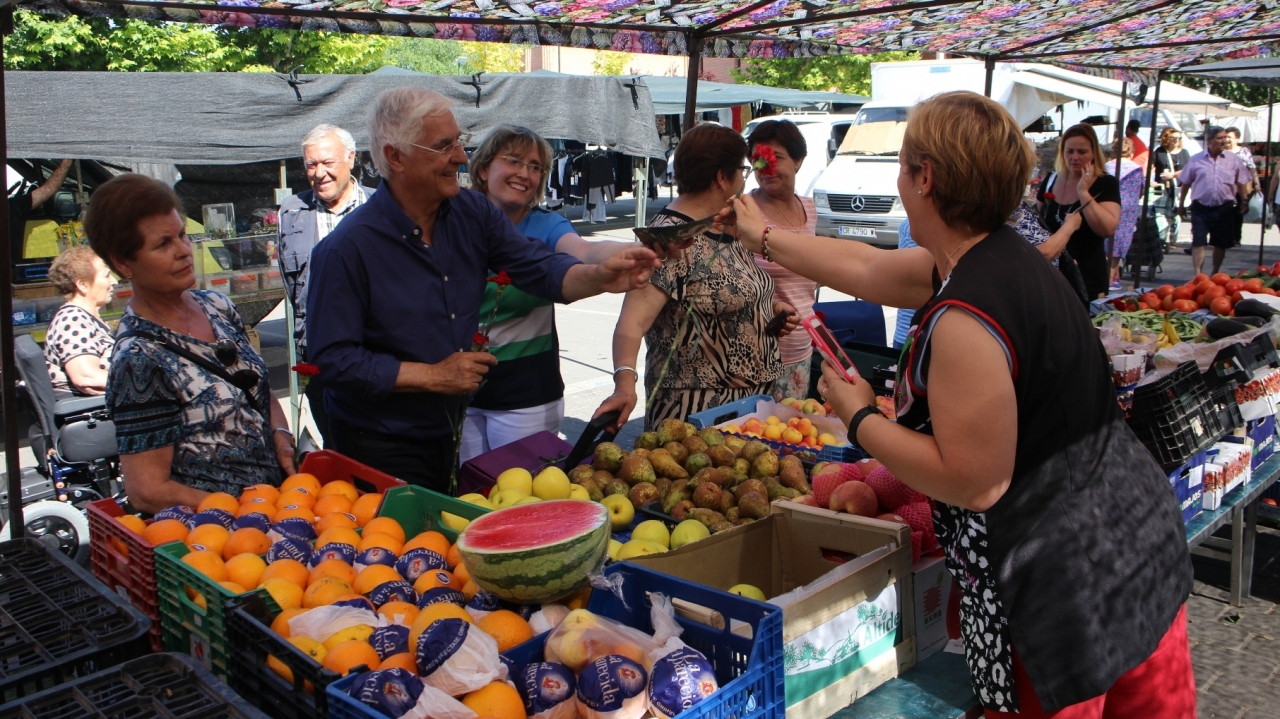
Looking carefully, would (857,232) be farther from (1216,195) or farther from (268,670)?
(268,670)

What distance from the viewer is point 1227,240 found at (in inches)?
505

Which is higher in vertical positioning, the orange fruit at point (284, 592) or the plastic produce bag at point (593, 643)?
the plastic produce bag at point (593, 643)

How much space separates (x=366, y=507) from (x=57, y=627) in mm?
750

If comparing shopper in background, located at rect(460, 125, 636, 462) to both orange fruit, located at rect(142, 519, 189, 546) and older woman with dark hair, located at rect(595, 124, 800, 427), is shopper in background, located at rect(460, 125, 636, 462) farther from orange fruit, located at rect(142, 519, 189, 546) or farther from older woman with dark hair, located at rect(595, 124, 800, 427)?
orange fruit, located at rect(142, 519, 189, 546)

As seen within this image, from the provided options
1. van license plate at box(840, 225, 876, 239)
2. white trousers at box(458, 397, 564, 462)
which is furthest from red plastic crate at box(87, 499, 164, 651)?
van license plate at box(840, 225, 876, 239)

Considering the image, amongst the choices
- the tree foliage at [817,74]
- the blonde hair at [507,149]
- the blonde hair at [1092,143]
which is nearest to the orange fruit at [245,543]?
the blonde hair at [507,149]

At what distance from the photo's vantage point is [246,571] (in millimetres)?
2010

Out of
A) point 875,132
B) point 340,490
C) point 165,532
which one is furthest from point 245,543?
point 875,132

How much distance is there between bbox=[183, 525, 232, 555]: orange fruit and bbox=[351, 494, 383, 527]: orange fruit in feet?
1.12

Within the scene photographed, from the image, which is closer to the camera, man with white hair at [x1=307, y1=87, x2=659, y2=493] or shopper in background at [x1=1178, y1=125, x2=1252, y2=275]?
man with white hair at [x1=307, y1=87, x2=659, y2=493]

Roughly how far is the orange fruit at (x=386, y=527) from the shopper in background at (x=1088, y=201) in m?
5.20

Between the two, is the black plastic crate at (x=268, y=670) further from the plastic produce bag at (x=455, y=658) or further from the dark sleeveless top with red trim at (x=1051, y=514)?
the dark sleeveless top with red trim at (x=1051, y=514)

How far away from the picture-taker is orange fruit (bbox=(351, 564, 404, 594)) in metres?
2.01

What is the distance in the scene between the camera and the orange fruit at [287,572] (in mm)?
1983
